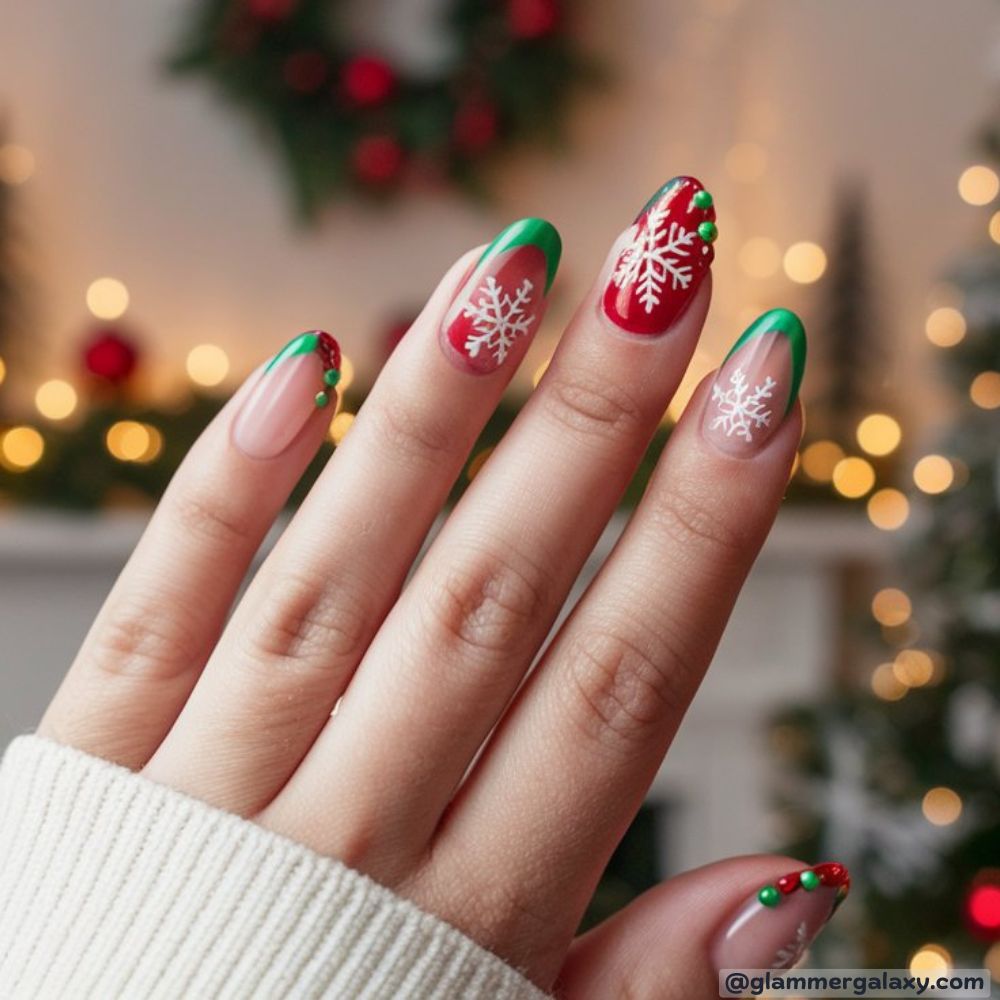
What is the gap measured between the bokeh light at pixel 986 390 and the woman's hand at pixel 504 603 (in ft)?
3.48

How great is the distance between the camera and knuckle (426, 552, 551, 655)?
1.77 feet

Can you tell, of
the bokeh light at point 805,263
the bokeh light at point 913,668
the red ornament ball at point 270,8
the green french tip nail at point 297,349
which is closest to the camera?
the green french tip nail at point 297,349

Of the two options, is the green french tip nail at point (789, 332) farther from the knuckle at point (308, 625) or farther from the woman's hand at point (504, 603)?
the knuckle at point (308, 625)

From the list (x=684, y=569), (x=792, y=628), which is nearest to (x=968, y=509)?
(x=792, y=628)

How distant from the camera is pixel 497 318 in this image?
21.6 inches

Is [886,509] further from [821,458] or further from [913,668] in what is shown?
[913,668]

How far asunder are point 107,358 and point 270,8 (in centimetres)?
70

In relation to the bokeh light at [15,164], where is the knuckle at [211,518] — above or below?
below

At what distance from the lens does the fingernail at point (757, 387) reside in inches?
21.1

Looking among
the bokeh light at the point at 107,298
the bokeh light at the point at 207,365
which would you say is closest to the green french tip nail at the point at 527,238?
the bokeh light at the point at 207,365

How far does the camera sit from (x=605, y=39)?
245cm

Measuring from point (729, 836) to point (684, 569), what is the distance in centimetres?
201

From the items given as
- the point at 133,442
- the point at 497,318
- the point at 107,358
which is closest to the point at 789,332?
the point at 497,318

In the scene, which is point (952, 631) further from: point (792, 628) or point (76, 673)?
point (76, 673)
